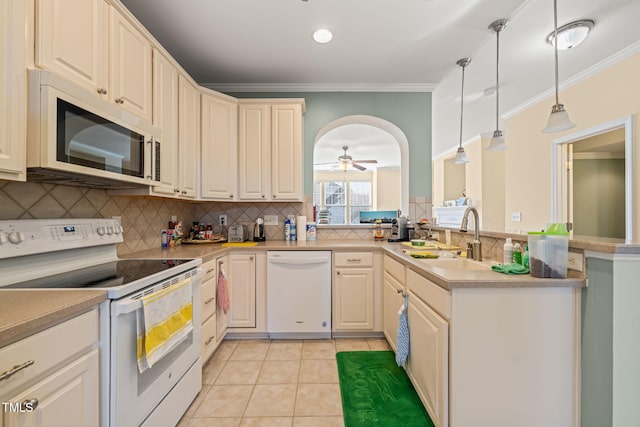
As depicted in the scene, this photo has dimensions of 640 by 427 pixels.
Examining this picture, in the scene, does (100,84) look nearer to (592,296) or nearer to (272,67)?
(272,67)

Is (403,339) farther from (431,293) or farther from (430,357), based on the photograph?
(431,293)

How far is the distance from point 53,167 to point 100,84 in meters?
0.60

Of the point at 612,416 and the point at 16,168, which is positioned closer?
the point at 16,168

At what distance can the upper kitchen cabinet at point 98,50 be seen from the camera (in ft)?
3.76

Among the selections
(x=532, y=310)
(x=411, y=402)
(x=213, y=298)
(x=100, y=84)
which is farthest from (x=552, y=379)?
(x=100, y=84)

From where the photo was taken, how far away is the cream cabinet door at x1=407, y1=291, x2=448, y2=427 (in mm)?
1305

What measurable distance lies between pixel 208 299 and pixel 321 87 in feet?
8.04

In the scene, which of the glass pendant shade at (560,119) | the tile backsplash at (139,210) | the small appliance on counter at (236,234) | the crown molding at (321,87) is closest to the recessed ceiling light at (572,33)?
the glass pendant shade at (560,119)

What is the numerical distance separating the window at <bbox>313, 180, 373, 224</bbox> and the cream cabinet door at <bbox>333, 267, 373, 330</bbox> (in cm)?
693

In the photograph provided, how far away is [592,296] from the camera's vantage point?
121cm

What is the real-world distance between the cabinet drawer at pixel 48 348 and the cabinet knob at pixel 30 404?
0.05m

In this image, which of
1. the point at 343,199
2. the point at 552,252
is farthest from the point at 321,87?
the point at 343,199

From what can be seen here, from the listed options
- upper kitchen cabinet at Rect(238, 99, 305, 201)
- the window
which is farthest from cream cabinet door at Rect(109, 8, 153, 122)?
the window

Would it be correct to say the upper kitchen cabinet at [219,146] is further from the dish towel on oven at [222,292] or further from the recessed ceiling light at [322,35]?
the recessed ceiling light at [322,35]
